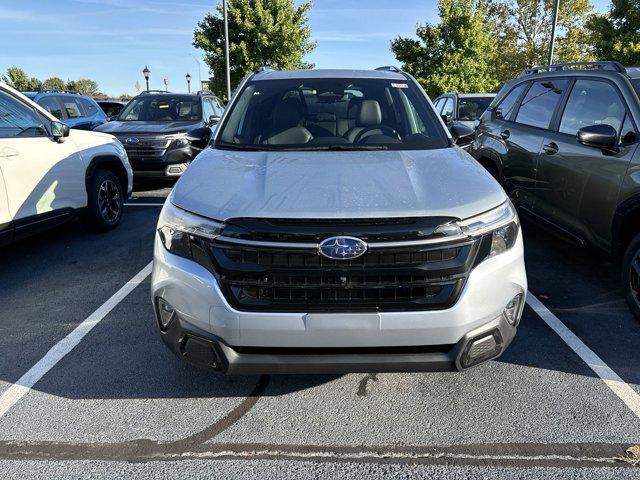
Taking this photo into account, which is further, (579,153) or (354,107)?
(579,153)

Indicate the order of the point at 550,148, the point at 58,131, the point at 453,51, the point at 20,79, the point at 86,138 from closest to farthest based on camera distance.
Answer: the point at 550,148, the point at 58,131, the point at 86,138, the point at 453,51, the point at 20,79

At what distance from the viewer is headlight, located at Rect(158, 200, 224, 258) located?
8.30 feet

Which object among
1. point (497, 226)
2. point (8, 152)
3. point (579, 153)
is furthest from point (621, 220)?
point (8, 152)

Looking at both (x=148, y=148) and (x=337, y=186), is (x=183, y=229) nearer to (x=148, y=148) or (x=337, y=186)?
(x=337, y=186)

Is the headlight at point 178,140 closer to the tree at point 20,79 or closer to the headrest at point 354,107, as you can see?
the headrest at point 354,107

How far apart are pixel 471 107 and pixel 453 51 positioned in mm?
17342

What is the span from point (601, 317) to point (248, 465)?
298 centimetres

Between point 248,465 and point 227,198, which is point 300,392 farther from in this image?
point 227,198

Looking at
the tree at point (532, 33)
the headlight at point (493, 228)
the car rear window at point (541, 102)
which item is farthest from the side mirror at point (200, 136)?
the tree at point (532, 33)

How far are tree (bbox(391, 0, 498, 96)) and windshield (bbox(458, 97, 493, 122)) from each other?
50.3 feet

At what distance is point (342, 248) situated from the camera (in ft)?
7.87

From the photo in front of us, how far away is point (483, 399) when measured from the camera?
2965mm

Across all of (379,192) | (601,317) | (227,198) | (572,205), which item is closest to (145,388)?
(227,198)

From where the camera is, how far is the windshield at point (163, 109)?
32.5 ft
